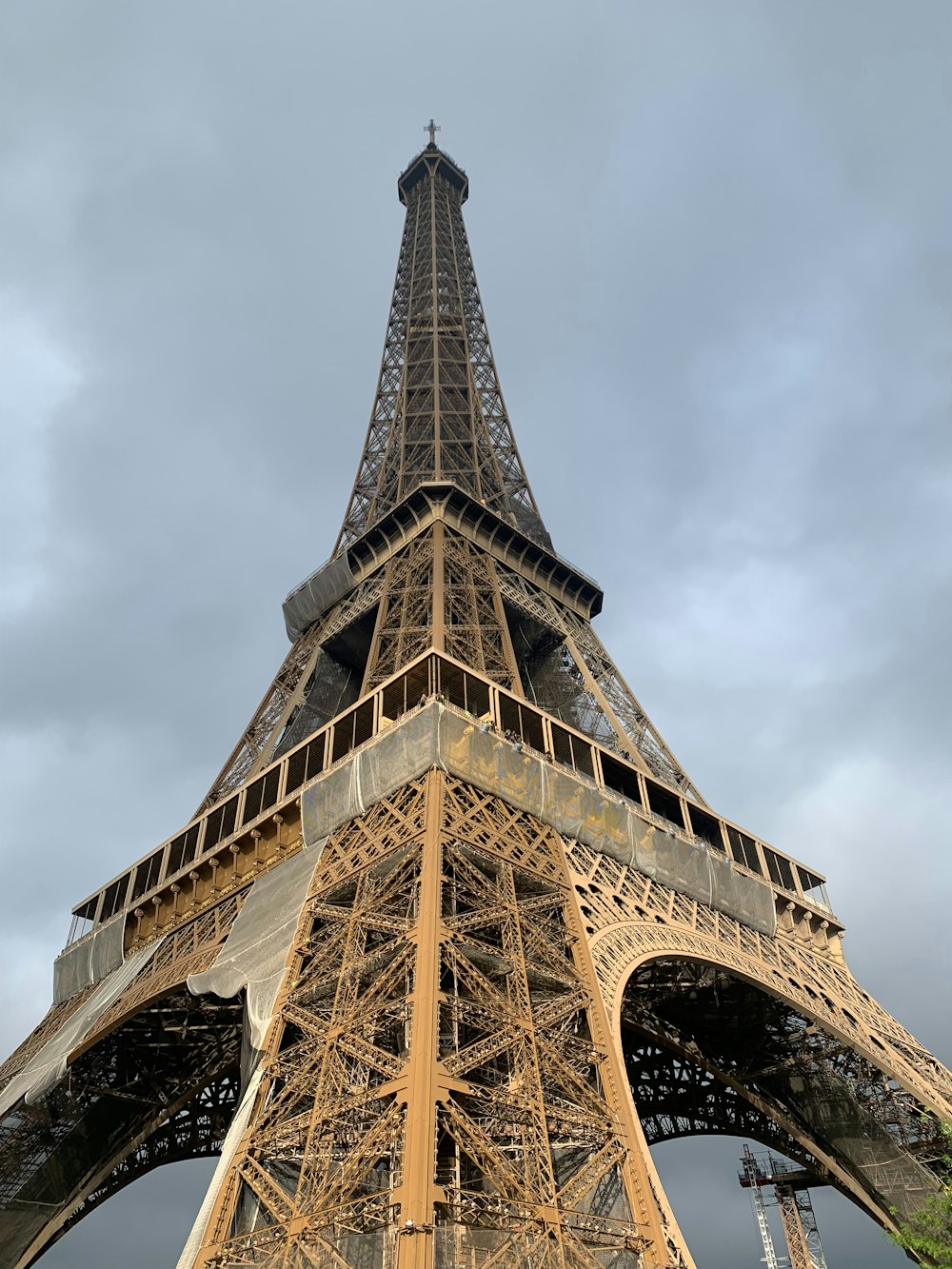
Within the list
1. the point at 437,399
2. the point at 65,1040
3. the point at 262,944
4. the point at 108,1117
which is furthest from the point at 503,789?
the point at 437,399

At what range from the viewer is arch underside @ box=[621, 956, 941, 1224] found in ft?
82.4

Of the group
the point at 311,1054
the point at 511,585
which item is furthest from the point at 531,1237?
the point at 511,585

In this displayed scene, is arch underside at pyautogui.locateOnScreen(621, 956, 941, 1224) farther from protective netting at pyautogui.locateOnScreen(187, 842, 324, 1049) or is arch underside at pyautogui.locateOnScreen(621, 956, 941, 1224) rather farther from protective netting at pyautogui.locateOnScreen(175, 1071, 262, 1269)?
protective netting at pyautogui.locateOnScreen(175, 1071, 262, 1269)

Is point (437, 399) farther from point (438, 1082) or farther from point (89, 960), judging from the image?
point (438, 1082)

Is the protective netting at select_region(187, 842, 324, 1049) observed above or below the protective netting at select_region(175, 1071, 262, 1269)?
above

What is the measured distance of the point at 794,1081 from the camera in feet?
92.8

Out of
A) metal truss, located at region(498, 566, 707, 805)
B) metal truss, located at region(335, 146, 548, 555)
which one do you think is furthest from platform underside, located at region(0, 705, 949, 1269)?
metal truss, located at region(335, 146, 548, 555)

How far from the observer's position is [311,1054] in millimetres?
16156

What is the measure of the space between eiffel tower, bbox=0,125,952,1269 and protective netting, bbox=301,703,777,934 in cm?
8

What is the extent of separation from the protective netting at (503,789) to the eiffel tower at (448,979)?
0.25 ft

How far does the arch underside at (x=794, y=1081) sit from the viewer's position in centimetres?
2512

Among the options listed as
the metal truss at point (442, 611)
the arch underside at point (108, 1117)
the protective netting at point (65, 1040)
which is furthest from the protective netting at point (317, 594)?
the arch underside at point (108, 1117)

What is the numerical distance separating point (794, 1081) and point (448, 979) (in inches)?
506

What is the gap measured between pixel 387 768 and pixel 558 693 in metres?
14.2
